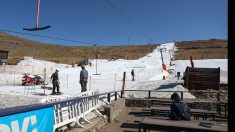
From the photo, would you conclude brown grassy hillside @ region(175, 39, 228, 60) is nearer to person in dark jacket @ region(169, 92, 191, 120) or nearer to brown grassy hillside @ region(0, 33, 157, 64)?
brown grassy hillside @ region(0, 33, 157, 64)

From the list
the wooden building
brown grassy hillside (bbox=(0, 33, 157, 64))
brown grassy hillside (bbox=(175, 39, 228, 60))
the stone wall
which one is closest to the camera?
the stone wall

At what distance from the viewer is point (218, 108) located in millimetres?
13812

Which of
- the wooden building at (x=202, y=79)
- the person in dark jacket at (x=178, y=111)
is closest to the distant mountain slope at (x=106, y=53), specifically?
the wooden building at (x=202, y=79)

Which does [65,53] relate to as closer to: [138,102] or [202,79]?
[202,79]

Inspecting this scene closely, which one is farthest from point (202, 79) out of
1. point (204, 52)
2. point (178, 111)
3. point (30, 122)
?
point (204, 52)

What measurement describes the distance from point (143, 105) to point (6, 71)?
1311 inches

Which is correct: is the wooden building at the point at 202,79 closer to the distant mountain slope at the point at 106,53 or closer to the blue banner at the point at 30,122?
the blue banner at the point at 30,122

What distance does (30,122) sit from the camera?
194 inches

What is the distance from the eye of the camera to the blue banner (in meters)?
4.19

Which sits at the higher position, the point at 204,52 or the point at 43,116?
the point at 204,52

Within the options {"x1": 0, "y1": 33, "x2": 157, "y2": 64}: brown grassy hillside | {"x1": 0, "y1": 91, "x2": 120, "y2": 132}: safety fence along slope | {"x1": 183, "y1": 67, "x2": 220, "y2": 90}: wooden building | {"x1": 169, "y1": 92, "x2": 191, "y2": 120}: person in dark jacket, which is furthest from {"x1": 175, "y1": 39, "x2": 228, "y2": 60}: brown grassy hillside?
{"x1": 169, "y1": 92, "x2": 191, "y2": 120}: person in dark jacket

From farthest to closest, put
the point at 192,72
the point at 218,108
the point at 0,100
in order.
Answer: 1. the point at 192,72
2. the point at 0,100
3. the point at 218,108
